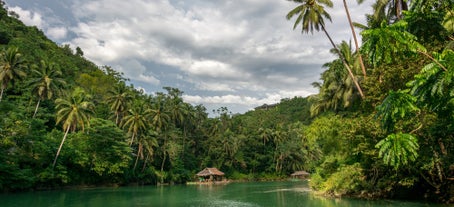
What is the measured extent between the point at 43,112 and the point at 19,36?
20.2 metres

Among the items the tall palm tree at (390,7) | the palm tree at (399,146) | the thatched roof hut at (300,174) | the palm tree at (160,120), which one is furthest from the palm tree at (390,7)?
the thatched roof hut at (300,174)

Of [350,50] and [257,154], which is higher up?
[350,50]

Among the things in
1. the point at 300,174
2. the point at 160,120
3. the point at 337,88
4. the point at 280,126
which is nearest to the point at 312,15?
the point at 337,88

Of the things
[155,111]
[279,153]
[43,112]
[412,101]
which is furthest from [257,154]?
[412,101]

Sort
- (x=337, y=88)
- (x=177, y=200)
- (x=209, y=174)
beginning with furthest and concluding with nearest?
(x=209, y=174) < (x=337, y=88) < (x=177, y=200)

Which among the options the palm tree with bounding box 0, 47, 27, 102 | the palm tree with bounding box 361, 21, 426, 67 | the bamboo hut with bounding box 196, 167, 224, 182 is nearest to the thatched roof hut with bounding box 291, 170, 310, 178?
the bamboo hut with bounding box 196, 167, 224, 182

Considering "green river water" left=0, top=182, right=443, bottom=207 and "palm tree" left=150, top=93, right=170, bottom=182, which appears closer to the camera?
"green river water" left=0, top=182, right=443, bottom=207

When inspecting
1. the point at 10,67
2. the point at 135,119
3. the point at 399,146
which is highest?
the point at 10,67

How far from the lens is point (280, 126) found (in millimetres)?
72938

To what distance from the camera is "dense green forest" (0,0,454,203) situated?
262 inches

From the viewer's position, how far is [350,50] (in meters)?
27.8

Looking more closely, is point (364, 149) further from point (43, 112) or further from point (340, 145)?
point (43, 112)

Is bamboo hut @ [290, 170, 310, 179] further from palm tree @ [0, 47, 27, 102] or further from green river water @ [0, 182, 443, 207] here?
palm tree @ [0, 47, 27, 102]

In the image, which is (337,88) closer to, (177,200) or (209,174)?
(177,200)
